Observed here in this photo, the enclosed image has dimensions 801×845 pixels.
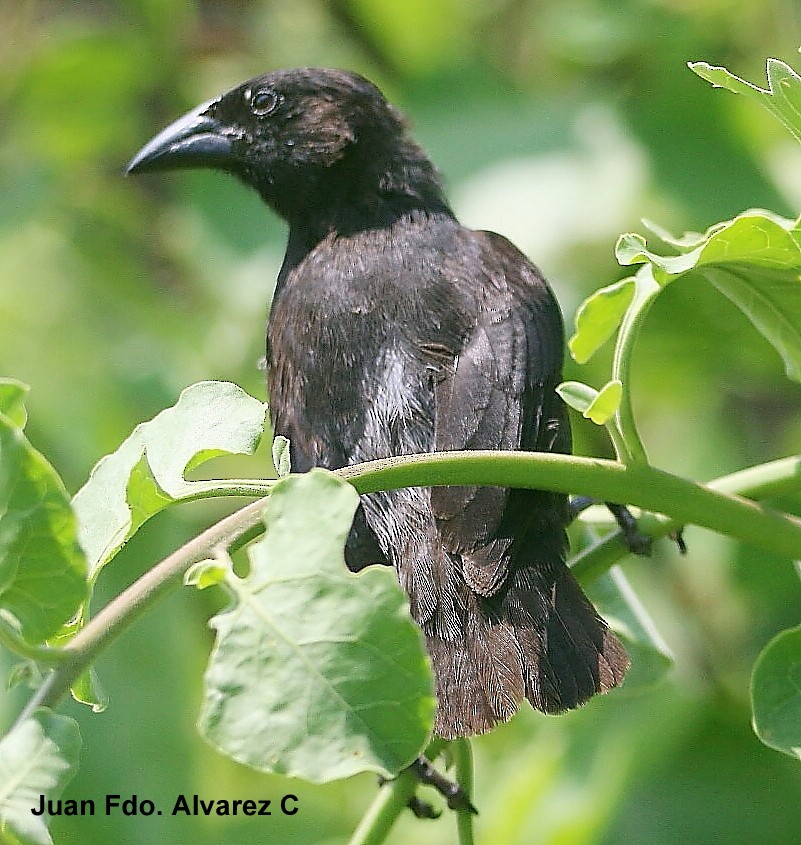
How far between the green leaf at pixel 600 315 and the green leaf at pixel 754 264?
4 cm

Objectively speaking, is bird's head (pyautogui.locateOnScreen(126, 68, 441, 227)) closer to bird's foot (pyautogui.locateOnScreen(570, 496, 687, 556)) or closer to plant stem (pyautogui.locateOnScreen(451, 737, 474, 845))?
bird's foot (pyautogui.locateOnScreen(570, 496, 687, 556))

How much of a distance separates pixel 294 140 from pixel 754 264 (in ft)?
7.08

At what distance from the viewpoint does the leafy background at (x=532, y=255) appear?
366 centimetres

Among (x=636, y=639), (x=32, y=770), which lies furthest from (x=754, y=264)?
(x=32, y=770)

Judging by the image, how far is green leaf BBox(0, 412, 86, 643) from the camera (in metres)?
1.32

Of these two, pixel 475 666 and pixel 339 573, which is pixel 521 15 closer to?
pixel 475 666

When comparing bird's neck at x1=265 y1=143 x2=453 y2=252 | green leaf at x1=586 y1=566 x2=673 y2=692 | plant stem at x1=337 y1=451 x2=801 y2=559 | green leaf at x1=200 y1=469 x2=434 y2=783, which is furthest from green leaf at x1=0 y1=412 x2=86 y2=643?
bird's neck at x1=265 y1=143 x2=453 y2=252

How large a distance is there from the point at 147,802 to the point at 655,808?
1.44 metres

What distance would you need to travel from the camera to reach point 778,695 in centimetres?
180

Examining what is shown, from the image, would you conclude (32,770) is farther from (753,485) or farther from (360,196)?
(360,196)

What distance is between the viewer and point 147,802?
11.5 ft

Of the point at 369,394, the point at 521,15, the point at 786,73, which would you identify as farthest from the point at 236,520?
the point at 521,15

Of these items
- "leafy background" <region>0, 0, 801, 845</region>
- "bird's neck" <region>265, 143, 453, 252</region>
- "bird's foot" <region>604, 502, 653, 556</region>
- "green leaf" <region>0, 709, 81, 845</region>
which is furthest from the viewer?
"leafy background" <region>0, 0, 801, 845</region>

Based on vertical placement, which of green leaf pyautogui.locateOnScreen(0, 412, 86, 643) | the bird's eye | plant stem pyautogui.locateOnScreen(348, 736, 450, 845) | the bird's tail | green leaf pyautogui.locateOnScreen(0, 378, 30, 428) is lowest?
the bird's tail
